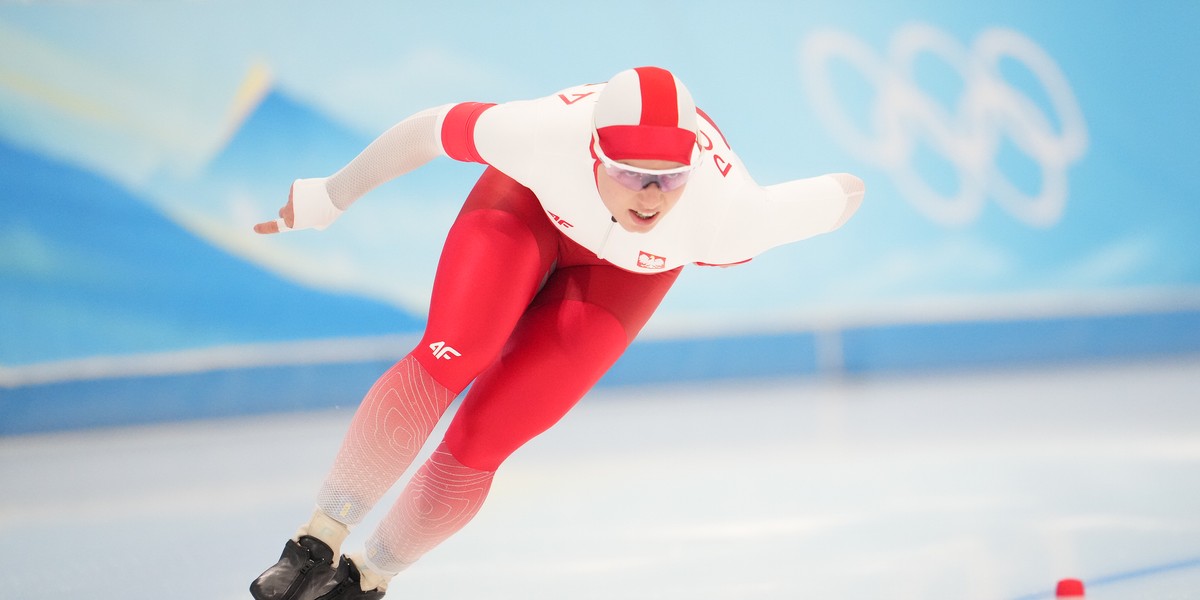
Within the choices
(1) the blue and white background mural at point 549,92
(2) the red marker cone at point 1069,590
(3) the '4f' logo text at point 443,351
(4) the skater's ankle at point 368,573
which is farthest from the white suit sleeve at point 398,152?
(1) the blue and white background mural at point 549,92

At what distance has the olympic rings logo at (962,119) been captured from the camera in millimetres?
5574

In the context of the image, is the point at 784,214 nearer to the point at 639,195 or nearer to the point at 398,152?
the point at 639,195

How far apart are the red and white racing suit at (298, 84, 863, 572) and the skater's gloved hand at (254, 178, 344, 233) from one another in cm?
3

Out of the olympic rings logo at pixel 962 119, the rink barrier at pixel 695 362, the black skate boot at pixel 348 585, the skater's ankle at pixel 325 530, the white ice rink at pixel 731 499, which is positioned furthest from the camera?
the olympic rings logo at pixel 962 119

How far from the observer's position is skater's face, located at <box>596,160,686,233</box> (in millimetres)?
2094

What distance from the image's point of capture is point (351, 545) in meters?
3.37

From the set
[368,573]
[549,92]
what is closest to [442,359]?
[368,573]

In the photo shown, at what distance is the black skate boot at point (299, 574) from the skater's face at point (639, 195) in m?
0.87

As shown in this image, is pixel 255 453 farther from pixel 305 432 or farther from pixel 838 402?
pixel 838 402

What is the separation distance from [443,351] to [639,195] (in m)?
0.51

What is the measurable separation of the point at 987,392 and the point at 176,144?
159 inches

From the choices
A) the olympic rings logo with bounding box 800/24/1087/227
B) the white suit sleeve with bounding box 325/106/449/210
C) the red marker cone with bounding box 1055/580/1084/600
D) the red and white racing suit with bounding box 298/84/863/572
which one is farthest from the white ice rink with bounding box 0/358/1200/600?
the white suit sleeve with bounding box 325/106/449/210

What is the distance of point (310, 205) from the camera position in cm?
249

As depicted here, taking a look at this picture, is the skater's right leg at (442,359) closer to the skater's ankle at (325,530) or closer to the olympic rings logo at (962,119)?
the skater's ankle at (325,530)
